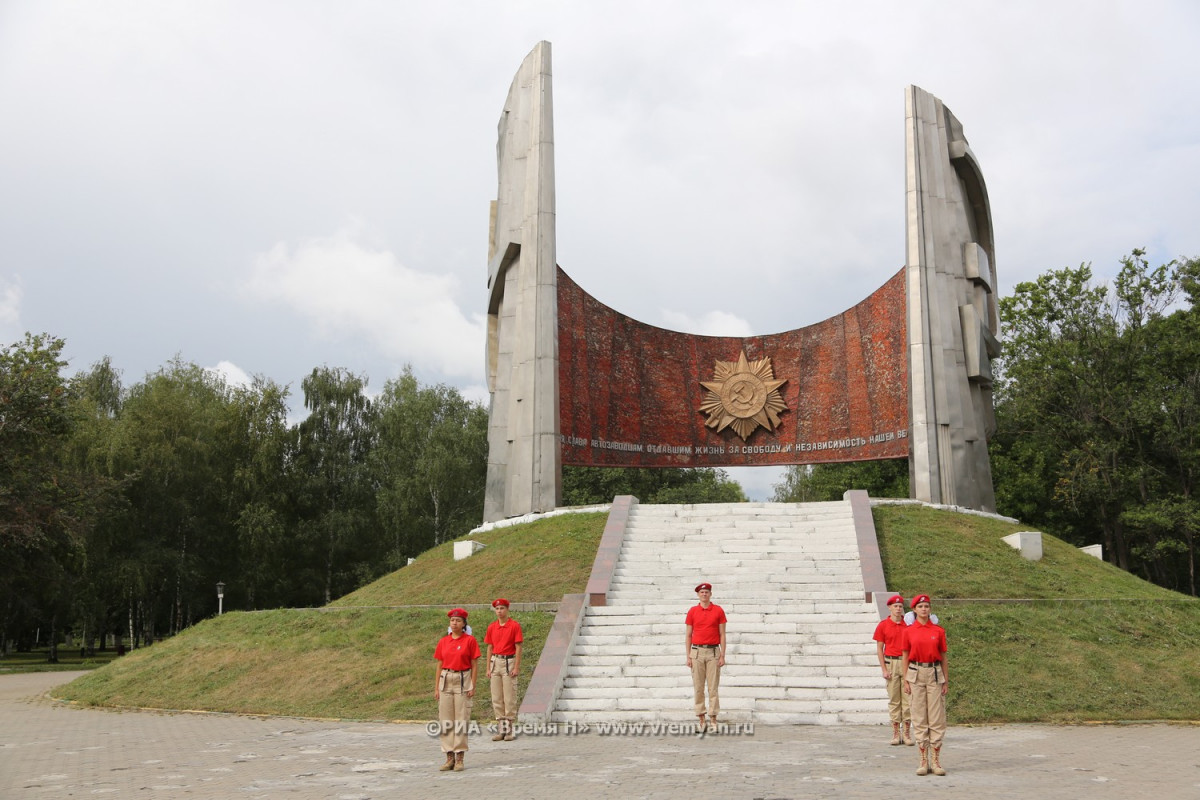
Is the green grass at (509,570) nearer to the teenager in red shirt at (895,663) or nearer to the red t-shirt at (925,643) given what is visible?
the teenager in red shirt at (895,663)

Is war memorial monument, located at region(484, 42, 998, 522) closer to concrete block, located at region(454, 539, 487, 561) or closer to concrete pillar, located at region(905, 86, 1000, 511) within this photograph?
concrete pillar, located at region(905, 86, 1000, 511)

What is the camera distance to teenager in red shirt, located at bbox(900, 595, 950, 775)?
788cm

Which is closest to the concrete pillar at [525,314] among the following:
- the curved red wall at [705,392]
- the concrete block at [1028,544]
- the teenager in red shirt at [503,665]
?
the curved red wall at [705,392]

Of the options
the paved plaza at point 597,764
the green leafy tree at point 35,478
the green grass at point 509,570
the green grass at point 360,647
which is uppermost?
the green leafy tree at point 35,478

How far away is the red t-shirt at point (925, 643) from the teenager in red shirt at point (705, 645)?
227cm

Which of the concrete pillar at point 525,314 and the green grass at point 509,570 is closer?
the green grass at point 509,570

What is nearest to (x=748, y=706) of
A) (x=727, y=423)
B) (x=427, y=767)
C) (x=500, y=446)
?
(x=427, y=767)

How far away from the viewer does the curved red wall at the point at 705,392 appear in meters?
24.6

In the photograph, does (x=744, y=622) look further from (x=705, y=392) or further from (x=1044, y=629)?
(x=705, y=392)

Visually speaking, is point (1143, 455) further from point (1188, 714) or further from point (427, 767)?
point (427, 767)

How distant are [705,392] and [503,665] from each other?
17605mm

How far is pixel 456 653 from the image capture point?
29.2 ft

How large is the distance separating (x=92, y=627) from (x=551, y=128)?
2512 centimetres

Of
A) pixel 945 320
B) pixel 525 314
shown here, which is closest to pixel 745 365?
pixel 945 320
